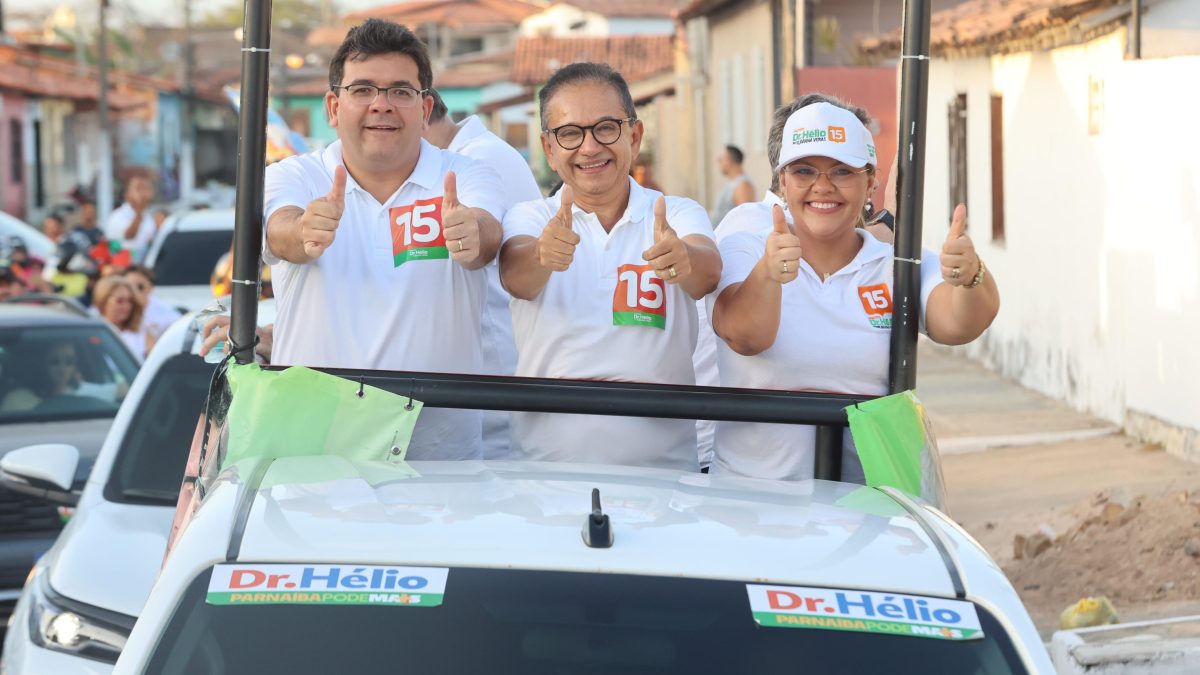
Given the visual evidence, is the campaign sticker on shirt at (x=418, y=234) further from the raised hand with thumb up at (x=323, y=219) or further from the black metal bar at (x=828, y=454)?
the black metal bar at (x=828, y=454)

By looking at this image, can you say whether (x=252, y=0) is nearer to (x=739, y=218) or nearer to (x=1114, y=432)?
(x=739, y=218)

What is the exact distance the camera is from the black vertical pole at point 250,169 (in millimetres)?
3848

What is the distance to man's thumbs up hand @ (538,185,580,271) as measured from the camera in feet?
12.8

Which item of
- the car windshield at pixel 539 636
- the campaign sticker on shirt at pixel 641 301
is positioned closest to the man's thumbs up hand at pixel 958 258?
the campaign sticker on shirt at pixel 641 301

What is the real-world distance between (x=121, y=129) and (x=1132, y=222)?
191ft

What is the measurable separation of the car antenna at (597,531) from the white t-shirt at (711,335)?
1564 millimetres

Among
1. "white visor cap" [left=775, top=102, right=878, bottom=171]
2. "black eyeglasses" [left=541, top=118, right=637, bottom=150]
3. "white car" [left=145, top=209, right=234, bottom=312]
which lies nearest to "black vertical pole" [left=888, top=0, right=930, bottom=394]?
"white visor cap" [left=775, top=102, right=878, bottom=171]

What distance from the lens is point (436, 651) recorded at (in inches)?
109

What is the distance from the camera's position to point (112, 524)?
5902mm

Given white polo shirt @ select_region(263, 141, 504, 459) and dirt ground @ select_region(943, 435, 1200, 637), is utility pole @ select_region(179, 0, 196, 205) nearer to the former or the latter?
dirt ground @ select_region(943, 435, 1200, 637)

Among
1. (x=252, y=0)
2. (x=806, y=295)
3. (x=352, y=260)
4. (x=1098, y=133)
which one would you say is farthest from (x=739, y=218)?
(x=1098, y=133)

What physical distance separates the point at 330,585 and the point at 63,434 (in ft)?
19.7

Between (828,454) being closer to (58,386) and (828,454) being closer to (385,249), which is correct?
(385,249)

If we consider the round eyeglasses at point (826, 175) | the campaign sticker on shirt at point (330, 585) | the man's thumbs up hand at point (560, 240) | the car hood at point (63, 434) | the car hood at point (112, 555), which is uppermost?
the round eyeglasses at point (826, 175)
